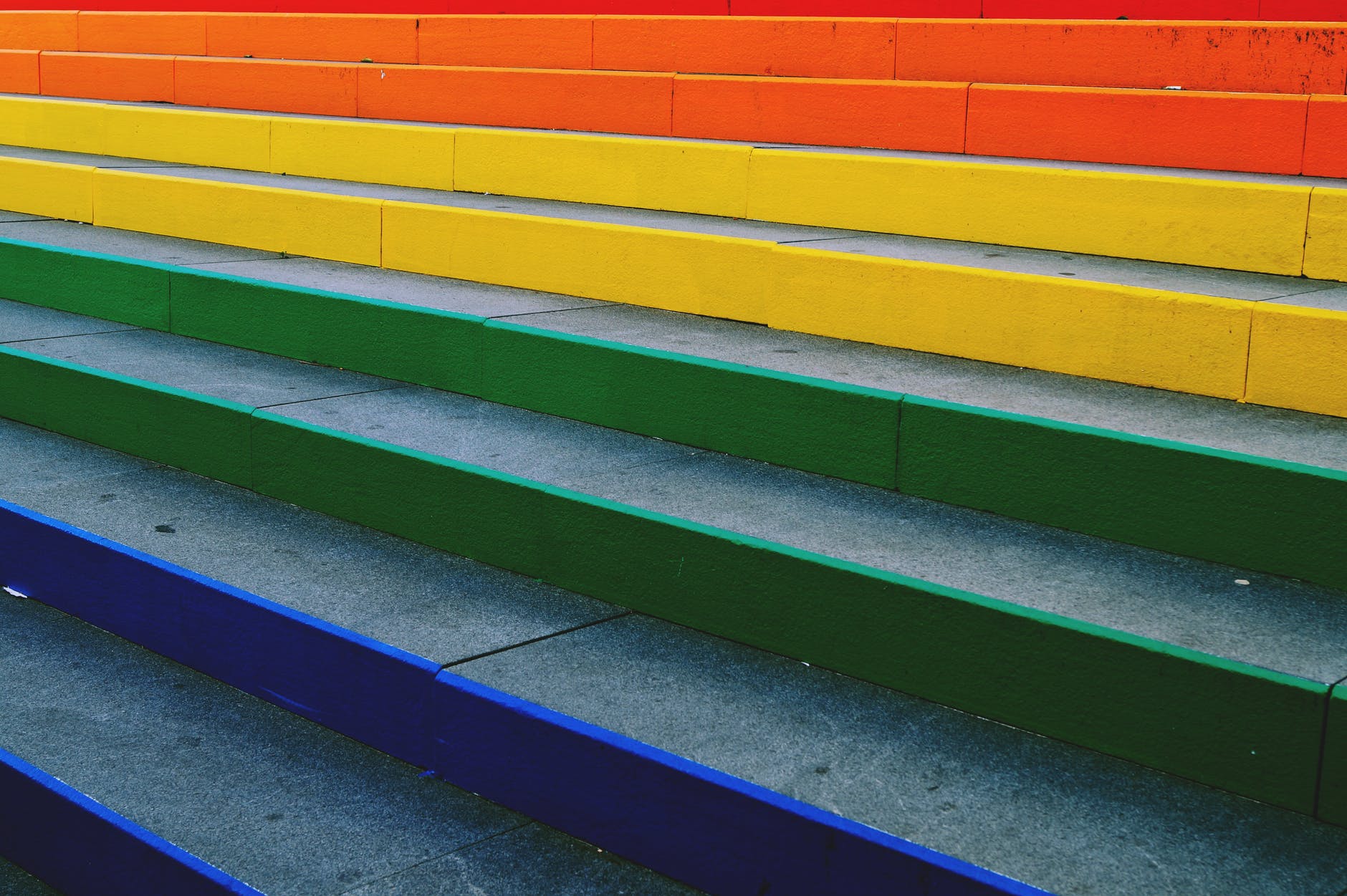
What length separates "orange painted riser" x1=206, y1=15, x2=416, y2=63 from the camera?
25.3ft

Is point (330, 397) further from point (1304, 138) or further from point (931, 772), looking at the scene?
point (1304, 138)

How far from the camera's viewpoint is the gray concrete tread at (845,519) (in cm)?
261

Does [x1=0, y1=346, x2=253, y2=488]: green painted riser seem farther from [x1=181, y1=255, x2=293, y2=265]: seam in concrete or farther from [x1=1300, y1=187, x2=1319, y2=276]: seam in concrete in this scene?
[x1=1300, y1=187, x2=1319, y2=276]: seam in concrete

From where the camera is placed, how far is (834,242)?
455 cm

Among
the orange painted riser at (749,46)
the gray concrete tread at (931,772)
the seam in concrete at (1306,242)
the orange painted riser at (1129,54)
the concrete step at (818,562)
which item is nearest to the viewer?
the gray concrete tread at (931,772)

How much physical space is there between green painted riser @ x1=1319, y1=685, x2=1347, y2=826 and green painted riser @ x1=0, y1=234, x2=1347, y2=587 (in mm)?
538

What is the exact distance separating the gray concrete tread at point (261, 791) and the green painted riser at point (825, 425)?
4.18 ft

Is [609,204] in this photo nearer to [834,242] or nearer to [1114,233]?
[834,242]

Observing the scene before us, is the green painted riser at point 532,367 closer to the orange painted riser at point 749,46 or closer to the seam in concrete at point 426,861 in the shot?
the seam in concrete at point 426,861

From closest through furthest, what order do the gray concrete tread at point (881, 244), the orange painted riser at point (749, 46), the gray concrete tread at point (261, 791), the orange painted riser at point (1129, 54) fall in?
1. the gray concrete tread at point (261, 791)
2. the gray concrete tread at point (881, 244)
3. the orange painted riser at point (1129, 54)
4. the orange painted riser at point (749, 46)

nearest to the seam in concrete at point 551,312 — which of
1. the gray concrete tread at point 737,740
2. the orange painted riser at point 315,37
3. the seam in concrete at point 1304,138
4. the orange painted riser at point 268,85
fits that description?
the gray concrete tread at point 737,740

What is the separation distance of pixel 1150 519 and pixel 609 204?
312 centimetres

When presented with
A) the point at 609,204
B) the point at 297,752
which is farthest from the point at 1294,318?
the point at 609,204

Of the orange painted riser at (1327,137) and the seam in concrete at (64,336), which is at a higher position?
the orange painted riser at (1327,137)
